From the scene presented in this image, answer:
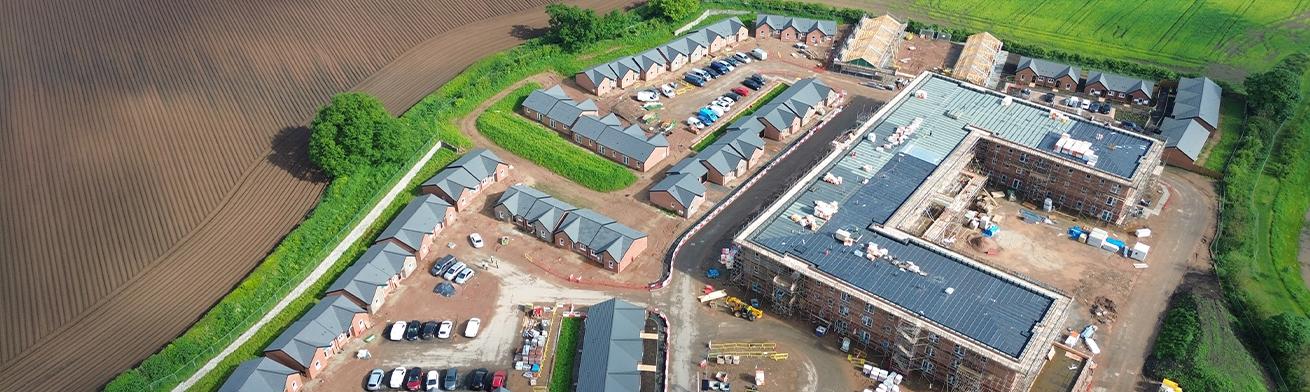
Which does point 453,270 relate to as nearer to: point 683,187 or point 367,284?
point 367,284

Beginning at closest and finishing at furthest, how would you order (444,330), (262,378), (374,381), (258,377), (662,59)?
(258,377) < (262,378) < (374,381) < (444,330) < (662,59)

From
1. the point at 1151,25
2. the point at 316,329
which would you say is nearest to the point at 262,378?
the point at 316,329

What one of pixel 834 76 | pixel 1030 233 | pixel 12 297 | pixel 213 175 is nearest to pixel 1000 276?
pixel 1030 233

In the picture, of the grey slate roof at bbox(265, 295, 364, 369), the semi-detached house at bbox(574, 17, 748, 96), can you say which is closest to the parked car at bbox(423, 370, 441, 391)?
the grey slate roof at bbox(265, 295, 364, 369)

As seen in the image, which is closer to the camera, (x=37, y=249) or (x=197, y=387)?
(x=197, y=387)

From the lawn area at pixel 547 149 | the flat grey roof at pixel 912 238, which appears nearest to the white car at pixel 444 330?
the lawn area at pixel 547 149

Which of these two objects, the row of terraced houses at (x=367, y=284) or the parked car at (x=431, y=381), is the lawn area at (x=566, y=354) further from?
the row of terraced houses at (x=367, y=284)

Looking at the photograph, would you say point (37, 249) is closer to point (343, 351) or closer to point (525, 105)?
point (343, 351)
